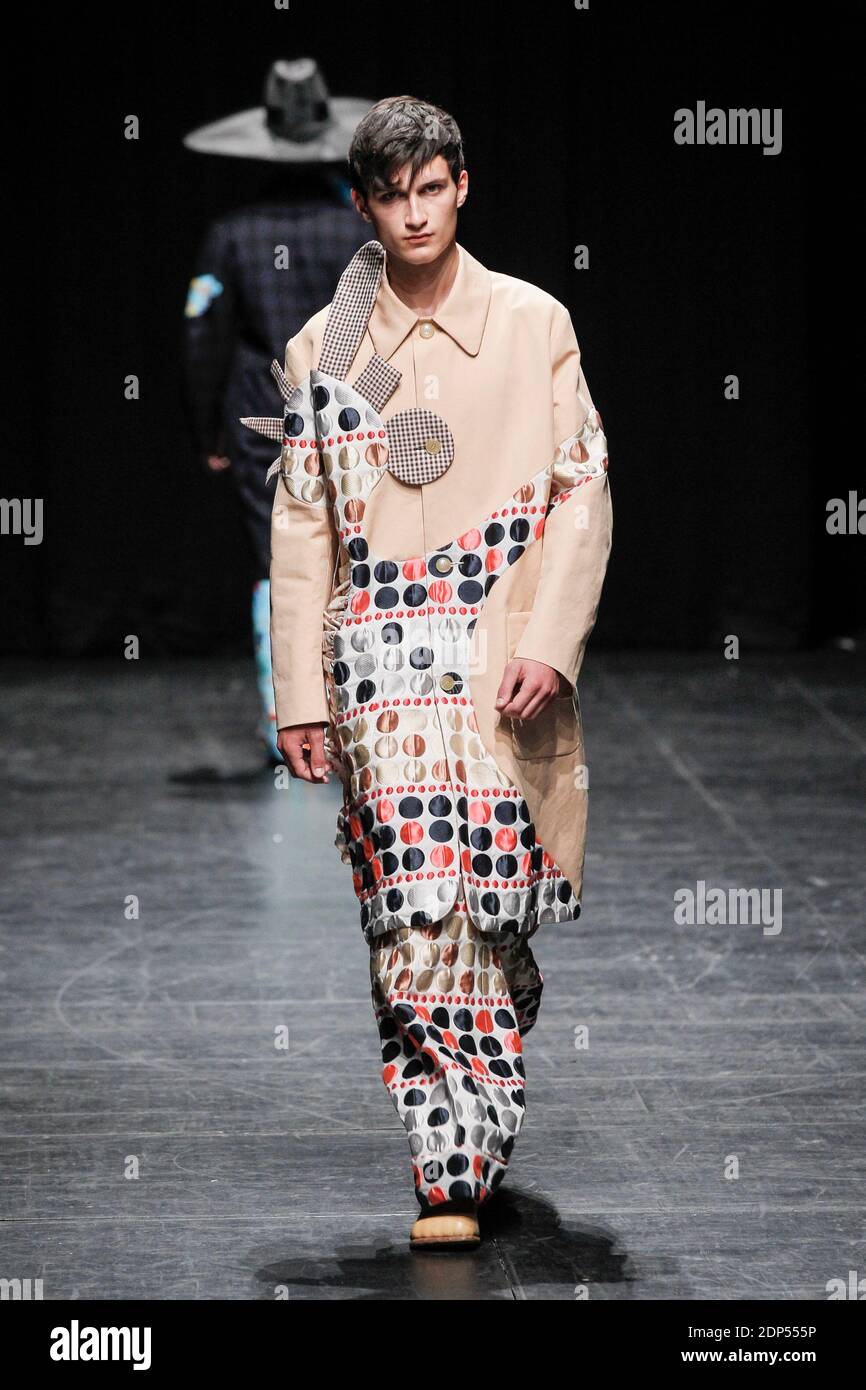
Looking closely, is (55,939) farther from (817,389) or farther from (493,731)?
(817,389)

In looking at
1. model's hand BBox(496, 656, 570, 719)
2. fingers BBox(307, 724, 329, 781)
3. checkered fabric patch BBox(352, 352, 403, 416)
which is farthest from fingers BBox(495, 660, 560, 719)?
checkered fabric patch BBox(352, 352, 403, 416)

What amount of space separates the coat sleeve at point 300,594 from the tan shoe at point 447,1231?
0.65m

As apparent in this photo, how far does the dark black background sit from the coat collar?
5878 millimetres

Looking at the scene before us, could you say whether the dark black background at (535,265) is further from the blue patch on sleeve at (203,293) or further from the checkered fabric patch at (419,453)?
the checkered fabric patch at (419,453)

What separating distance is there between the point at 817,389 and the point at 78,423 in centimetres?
299

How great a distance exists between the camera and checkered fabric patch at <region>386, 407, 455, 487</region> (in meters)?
2.83

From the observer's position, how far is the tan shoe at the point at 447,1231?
110 inches

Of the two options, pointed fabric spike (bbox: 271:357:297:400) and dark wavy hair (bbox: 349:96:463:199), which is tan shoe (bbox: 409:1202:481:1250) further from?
dark wavy hair (bbox: 349:96:463:199)

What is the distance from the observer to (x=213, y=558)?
8.95 m

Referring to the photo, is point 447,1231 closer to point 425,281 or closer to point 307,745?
point 307,745

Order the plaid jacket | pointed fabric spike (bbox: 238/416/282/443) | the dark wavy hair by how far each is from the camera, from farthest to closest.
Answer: the plaid jacket → pointed fabric spike (bbox: 238/416/282/443) → the dark wavy hair

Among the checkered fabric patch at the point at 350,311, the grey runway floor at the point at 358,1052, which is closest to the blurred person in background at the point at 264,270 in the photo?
the grey runway floor at the point at 358,1052
